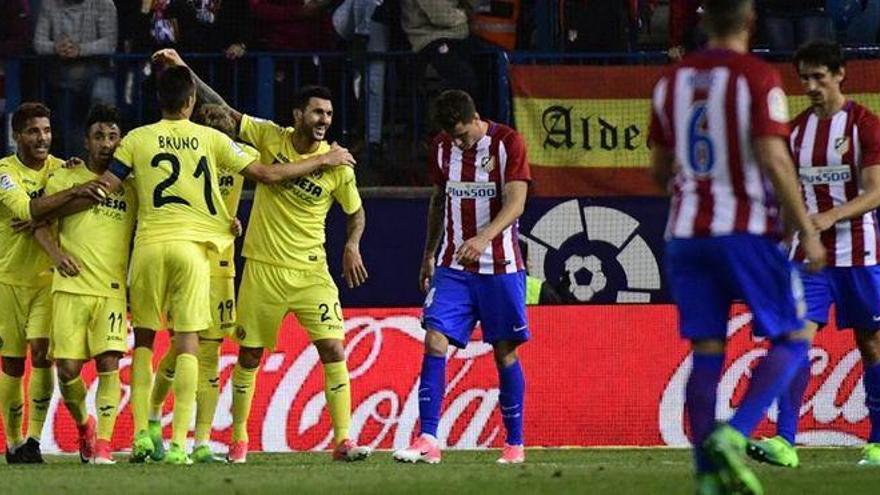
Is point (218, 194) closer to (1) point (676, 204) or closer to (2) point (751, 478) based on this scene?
(1) point (676, 204)

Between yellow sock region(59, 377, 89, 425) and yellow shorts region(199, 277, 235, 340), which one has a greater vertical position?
yellow shorts region(199, 277, 235, 340)

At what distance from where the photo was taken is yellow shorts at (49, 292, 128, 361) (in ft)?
42.3

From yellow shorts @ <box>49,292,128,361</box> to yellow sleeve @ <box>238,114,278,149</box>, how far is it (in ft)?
4.55

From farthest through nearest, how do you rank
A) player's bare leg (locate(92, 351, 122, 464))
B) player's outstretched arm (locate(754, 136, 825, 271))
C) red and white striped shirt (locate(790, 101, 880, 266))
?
player's bare leg (locate(92, 351, 122, 464)), red and white striped shirt (locate(790, 101, 880, 266)), player's outstretched arm (locate(754, 136, 825, 271))

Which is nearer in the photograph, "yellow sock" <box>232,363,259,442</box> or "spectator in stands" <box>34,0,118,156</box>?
"yellow sock" <box>232,363,259,442</box>

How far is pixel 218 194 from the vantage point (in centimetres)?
1282

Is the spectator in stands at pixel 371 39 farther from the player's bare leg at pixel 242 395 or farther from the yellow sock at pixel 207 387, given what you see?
the player's bare leg at pixel 242 395

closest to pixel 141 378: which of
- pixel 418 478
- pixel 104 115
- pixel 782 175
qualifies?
pixel 104 115

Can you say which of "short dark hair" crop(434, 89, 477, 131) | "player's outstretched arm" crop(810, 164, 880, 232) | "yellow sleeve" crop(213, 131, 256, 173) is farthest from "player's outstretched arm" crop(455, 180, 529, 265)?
"player's outstretched arm" crop(810, 164, 880, 232)

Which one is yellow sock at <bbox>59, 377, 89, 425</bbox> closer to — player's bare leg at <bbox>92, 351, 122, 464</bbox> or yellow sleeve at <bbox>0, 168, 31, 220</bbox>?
player's bare leg at <bbox>92, 351, 122, 464</bbox>

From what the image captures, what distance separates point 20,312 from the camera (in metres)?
13.5

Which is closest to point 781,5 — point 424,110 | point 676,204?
point 424,110

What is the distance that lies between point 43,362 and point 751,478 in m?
6.66

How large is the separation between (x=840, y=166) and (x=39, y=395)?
5.38m
